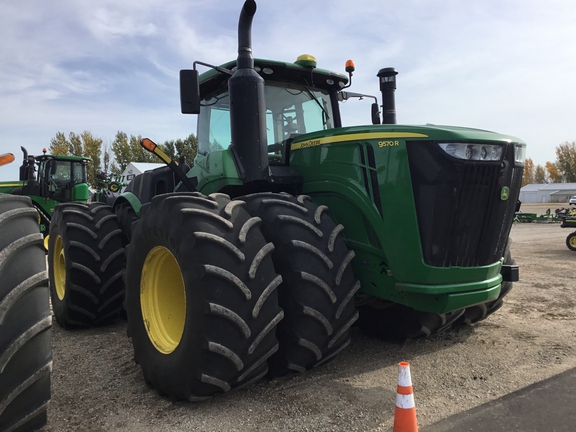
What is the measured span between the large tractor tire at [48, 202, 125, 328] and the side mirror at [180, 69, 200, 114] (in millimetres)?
1982

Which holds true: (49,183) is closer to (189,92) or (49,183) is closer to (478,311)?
(189,92)

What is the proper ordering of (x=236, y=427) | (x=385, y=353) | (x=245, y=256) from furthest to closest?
(x=385, y=353) < (x=245, y=256) < (x=236, y=427)

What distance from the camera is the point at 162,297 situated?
3525 mm

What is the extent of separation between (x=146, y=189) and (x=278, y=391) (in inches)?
120

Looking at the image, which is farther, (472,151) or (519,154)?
(519,154)

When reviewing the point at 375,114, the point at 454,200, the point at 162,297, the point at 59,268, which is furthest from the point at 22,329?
the point at 375,114

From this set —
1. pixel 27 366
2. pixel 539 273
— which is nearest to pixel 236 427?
pixel 27 366

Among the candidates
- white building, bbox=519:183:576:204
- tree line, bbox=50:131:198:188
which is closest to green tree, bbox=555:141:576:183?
white building, bbox=519:183:576:204

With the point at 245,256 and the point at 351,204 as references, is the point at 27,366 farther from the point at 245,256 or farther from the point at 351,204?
the point at 351,204

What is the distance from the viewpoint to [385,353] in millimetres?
3965

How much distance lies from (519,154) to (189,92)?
8.38 ft

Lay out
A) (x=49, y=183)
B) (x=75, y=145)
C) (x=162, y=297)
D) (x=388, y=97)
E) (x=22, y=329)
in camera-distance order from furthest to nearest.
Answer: (x=75, y=145) → (x=49, y=183) → (x=388, y=97) → (x=162, y=297) → (x=22, y=329)

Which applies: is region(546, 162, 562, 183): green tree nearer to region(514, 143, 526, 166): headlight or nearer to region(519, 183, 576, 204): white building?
region(519, 183, 576, 204): white building

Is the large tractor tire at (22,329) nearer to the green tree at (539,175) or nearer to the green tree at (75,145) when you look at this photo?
the green tree at (75,145)
